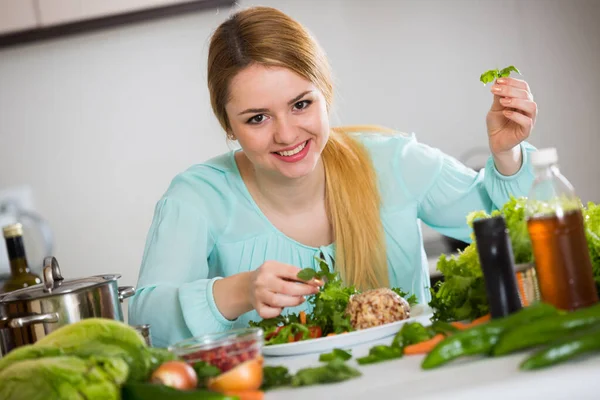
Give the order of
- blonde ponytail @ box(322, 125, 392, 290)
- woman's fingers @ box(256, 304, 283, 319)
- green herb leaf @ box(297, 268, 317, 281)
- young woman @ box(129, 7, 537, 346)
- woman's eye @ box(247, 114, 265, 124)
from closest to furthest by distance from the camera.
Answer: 1. green herb leaf @ box(297, 268, 317, 281)
2. woman's fingers @ box(256, 304, 283, 319)
3. young woman @ box(129, 7, 537, 346)
4. woman's eye @ box(247, 114, 265, 124)
5. blonde ponytail @ box(322, 125, 392, 290)

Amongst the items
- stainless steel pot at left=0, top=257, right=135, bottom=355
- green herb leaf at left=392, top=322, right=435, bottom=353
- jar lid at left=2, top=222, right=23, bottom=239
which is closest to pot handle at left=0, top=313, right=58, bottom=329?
stainless steel pot at left=0, top=257, right=135, bottom=355

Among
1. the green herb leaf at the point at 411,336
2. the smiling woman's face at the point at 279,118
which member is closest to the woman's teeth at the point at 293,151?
the smiling woman's face at the point at 279,118

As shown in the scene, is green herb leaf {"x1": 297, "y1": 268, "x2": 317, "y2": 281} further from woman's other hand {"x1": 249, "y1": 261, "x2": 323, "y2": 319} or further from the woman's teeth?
the woman's teeth

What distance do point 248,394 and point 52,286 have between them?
73cm

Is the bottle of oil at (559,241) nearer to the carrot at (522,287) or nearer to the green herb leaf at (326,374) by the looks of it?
the carrot at (522,287)

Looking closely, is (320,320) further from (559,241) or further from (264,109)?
(264,109)

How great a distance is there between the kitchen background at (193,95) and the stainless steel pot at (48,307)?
229cm

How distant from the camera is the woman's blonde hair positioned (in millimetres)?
1981

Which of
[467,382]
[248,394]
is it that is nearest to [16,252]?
[248,394]

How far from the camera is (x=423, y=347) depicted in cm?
116

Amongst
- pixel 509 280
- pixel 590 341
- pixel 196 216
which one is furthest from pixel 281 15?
pixel 590 341

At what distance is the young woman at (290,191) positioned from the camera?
188cm

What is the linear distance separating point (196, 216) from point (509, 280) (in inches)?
43.8

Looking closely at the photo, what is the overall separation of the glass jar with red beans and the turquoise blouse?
31.8 inches
